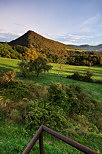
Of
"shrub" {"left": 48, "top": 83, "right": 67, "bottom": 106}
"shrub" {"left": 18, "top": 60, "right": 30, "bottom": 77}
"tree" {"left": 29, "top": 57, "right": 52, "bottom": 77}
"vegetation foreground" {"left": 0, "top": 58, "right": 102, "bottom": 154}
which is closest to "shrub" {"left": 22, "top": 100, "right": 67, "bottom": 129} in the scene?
"vegetation foreground" {"left": 0, "top": 58, "right": 102, "bottom": 154}

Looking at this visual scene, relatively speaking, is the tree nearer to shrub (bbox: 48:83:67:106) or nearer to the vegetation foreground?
the vegetation foreground

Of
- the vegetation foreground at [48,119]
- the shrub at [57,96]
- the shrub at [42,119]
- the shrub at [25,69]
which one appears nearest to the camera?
the vegetation foreground at [48,119]

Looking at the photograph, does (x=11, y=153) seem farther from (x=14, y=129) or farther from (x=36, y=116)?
(x=36, y=116)

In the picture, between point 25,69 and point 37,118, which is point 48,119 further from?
point 25,69

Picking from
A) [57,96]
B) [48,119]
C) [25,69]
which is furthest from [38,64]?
[48,119]

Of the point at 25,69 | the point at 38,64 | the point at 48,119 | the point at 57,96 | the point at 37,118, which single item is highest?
the point at 38,64

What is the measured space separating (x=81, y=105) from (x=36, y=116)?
5.38 m

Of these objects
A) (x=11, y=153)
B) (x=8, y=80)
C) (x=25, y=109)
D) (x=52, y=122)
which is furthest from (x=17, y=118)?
(x=8, y=80)

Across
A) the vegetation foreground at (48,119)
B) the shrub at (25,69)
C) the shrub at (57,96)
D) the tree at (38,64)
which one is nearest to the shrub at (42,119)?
the vegetation foreground at (48,119)

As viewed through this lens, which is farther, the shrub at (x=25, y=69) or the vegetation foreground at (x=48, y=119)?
the shrub at (x=25, y=69)

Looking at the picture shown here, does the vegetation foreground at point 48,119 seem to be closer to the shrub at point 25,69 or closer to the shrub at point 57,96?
the shrub at point 57,96

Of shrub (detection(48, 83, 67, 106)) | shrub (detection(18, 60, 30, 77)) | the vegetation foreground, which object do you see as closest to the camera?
the vegetation foreground

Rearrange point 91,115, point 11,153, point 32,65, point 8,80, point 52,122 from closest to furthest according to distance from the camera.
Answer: point 11,153 < point 52,122 < point 91,115 < point 8,80 < point 32,65

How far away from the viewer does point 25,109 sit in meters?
7.11
